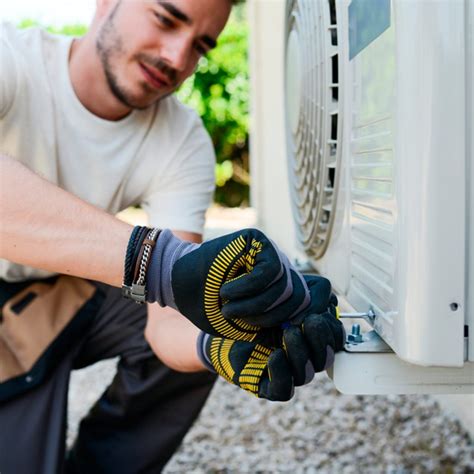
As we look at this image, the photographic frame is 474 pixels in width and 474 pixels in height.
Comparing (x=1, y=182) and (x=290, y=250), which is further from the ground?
(x=1, y=182)

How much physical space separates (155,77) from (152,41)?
100 mm

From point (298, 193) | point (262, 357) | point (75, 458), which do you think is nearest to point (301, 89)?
point (298, 193)

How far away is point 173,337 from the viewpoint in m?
1.84

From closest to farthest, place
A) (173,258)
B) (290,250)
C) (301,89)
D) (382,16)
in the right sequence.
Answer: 1. (382,16)
2. (173,258)
3. (301,89)
4. (290,250)

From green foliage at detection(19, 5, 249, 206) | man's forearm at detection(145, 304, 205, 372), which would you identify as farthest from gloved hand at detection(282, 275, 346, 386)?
green foliage at detection(19, 5, 249, 206)

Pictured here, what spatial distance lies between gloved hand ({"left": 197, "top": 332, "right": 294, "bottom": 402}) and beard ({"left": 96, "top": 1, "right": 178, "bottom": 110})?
0.82m

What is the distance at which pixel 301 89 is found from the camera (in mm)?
1771

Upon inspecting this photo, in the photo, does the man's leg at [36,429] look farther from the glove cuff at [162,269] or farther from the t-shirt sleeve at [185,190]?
the glove cuff at [162,269]

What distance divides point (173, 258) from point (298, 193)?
0.81m

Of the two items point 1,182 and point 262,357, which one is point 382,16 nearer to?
point 262,357

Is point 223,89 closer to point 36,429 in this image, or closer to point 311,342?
point 36,429

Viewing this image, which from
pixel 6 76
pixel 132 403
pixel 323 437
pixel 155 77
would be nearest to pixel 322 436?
pixel 323 437

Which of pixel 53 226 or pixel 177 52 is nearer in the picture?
pixel 53 226

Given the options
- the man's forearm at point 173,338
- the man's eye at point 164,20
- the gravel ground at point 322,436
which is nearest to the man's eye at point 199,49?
the man's eye at point 164,20
